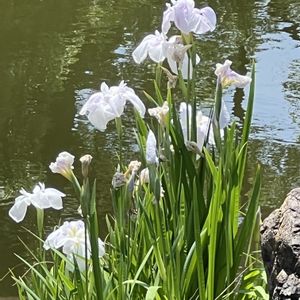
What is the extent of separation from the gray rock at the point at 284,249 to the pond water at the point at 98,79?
1.91 meters

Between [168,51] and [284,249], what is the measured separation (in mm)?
Result: 712

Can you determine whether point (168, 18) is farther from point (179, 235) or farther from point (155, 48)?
point (179, 235)

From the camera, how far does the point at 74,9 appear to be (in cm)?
717

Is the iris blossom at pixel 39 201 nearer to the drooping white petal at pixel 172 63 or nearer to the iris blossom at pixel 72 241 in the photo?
the iris blossom at pixel 72 241

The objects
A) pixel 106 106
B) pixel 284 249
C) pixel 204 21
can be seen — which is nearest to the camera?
pixel 284 249

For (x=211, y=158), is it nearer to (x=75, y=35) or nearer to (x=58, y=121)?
(x=58, y=121)

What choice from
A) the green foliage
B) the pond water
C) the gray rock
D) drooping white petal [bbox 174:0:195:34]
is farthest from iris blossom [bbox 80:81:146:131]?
A: the pond water

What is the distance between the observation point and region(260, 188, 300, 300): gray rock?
174cm

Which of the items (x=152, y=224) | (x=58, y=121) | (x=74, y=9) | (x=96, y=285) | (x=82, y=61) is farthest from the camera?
(x=74, y=9)

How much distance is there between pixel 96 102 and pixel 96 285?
1.56 feet

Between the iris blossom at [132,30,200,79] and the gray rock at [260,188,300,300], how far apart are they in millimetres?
535

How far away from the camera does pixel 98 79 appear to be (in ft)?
18.4

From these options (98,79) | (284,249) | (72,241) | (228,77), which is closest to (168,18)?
(228,77)

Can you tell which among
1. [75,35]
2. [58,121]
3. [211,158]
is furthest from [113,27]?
[211,158]
